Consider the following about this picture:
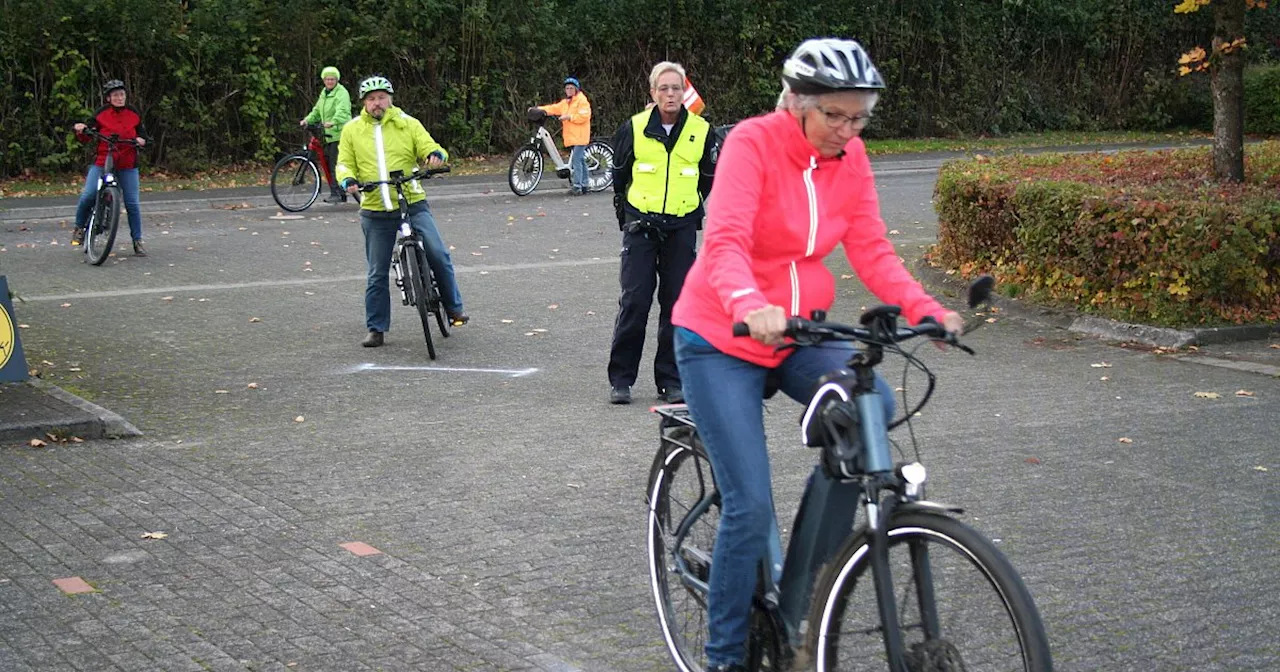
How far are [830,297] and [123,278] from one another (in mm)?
12160

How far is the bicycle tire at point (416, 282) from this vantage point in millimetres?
10602

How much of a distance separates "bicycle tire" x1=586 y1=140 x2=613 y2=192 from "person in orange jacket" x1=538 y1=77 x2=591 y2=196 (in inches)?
6.6

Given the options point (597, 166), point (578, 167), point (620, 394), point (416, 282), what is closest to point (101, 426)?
point (620, 394)

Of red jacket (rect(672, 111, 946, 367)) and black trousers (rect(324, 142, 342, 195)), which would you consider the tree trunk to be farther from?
black trousers (rect(324, 142, 342, 195))

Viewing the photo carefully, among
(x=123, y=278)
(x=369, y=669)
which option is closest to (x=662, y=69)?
(x=369, y=669)

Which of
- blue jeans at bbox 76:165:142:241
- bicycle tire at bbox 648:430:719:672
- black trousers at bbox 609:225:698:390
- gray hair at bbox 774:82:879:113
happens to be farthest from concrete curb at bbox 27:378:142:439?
blue jeans at bbox 76:165:142:241

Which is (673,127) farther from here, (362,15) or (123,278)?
(362,15)

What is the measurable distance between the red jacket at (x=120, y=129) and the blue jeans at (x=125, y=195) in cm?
9

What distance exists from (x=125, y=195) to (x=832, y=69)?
1388 cm

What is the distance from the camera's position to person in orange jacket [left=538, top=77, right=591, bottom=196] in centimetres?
2359

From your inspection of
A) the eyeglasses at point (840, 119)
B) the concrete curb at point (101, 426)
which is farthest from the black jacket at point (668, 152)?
the eyeglasses at point (840, 119)

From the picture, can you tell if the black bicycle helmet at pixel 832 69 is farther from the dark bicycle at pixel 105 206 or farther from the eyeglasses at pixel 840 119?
the dark bicycle at pixel 105 206

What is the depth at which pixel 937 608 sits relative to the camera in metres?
3.42

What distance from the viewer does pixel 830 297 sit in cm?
400
